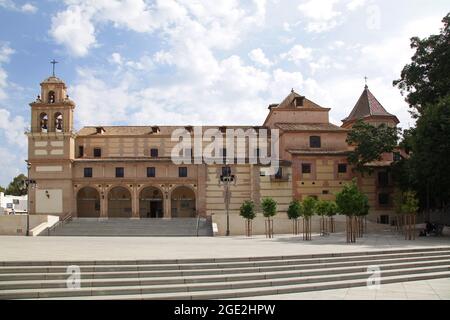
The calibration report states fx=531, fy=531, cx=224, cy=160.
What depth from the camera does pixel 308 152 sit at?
5119 cm

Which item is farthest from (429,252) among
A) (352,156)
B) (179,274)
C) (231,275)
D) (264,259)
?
(352,156)

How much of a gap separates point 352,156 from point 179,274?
3670 centimetres

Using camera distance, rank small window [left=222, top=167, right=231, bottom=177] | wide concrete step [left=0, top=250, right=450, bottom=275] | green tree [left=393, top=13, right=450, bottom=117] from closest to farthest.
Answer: wide concrete step [left=0, top=250, right=450, bottom=275]
green tree [left=393, top=13, right=450, bottom=117]
small window [left=222, top=167, right=231, bottom=177]

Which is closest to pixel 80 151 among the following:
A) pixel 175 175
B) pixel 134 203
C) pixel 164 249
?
pixel 134 203

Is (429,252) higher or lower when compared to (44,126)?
lower

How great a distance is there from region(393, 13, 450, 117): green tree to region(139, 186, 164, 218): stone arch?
2670 centimetres

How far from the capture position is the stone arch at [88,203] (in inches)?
2143

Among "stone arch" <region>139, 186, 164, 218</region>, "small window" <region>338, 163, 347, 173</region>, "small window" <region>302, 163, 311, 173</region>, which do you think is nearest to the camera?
"small window" <region>302, 163, 311, 173</region>

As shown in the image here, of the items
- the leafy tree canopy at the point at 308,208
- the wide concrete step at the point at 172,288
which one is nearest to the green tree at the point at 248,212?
the leafy tree canopy at the point at 308,208

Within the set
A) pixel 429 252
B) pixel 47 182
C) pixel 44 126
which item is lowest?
pixel 429 252

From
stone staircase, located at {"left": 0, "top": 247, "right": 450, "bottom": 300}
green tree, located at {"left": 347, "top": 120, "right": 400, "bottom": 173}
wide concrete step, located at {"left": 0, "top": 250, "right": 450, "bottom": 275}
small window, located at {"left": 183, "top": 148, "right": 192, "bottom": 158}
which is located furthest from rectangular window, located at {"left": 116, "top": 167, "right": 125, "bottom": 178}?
stone staircase, located at {"left": 0, "top": 247, "right": 450, "bottom": 300}

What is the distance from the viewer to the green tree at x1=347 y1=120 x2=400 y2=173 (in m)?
47.5

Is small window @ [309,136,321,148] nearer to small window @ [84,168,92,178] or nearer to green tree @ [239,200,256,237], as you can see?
green tree @ [239,200,256,237]
